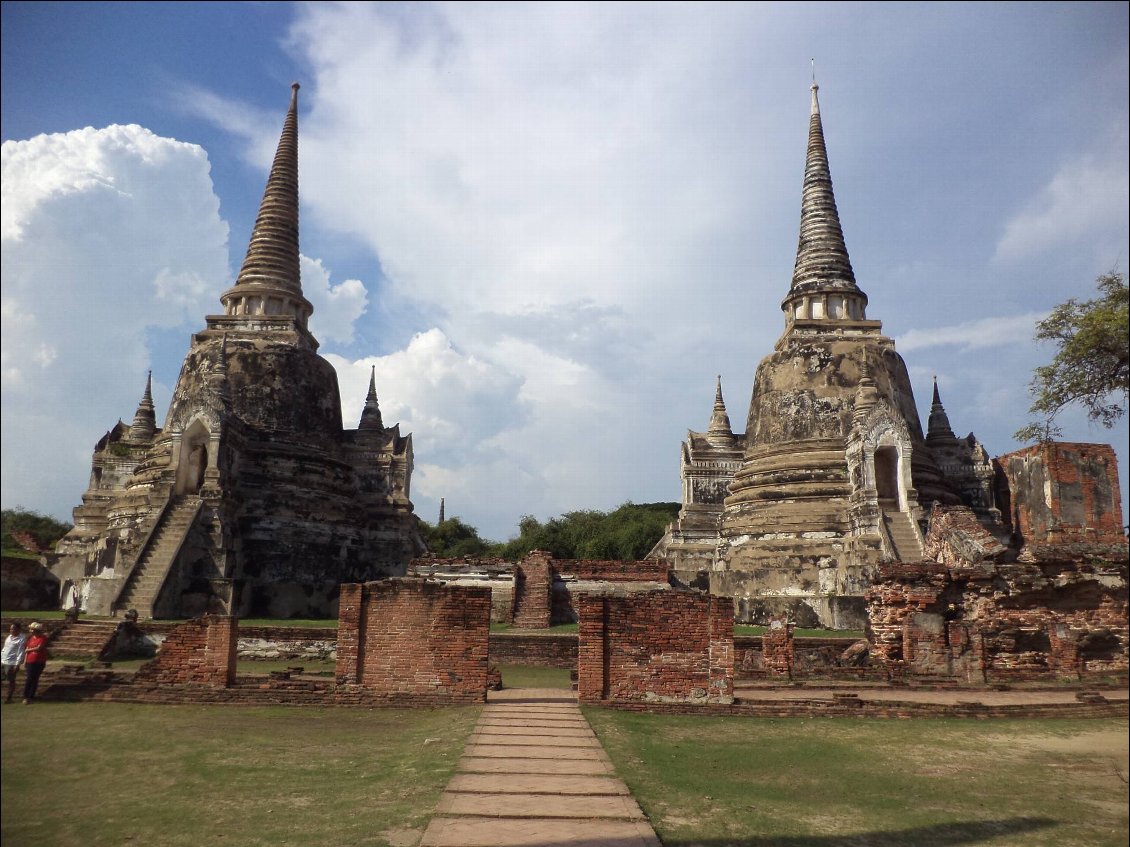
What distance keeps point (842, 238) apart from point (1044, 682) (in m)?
23.1

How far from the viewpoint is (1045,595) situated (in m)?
13.5

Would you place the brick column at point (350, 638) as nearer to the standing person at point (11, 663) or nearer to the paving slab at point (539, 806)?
the paving slab at point (539, 806)

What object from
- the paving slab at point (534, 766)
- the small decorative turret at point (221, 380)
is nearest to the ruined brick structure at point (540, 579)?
the small decorative turret at point (221, 380)

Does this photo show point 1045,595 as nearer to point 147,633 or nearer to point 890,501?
point 890,501

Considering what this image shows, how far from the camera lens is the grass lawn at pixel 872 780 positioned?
557 centimetres

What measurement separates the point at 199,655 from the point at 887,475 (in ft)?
67.3

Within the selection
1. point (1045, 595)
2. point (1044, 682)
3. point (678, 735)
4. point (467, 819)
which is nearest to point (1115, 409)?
point (1045, 595)

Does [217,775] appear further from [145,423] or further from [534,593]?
[145,423]

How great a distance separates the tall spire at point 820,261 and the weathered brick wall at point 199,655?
24.8m

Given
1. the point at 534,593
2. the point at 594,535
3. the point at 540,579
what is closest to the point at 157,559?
the point at 534,593

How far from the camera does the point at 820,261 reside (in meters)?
31.9

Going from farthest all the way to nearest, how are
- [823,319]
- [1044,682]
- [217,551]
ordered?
1. [823,319]
2. [217,551]
3. [1044,682]

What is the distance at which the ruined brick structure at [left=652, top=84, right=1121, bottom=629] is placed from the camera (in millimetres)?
22312

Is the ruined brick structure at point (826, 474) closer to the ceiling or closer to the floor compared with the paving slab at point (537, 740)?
closer to the ceiling
